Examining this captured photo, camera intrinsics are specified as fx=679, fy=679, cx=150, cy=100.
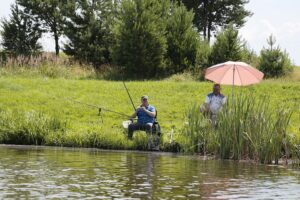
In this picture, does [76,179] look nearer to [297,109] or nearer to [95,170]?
[95,170]

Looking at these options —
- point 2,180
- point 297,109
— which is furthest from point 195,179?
point 297,109

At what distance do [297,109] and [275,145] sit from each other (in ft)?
23.8

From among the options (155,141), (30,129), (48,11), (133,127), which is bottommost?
(155,141)

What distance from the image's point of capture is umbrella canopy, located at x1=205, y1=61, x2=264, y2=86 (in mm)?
16083

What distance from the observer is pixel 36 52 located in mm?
39125

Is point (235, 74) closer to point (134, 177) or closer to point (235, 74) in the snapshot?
point (235, 74)

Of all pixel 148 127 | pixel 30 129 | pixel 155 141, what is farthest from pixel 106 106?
pixel 155 141

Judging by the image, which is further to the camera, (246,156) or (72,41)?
(72,41)

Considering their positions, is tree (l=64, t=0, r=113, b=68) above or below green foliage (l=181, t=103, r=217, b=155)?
above

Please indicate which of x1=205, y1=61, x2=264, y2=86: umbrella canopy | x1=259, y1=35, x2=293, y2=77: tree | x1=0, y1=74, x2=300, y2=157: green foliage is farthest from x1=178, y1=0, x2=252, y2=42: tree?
x1=205, y1=61, x2=264, y2=86: umbrella canopy

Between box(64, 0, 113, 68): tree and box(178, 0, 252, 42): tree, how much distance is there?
12.2m

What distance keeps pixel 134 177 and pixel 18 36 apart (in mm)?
30672

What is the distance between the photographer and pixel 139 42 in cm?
3084

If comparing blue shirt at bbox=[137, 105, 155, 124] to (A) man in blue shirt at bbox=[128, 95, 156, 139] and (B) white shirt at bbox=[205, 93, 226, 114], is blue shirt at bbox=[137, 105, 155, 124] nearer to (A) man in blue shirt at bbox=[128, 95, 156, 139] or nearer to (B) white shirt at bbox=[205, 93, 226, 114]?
(A) man in blue shirt at bbox=[128, 95, 156, 139]
